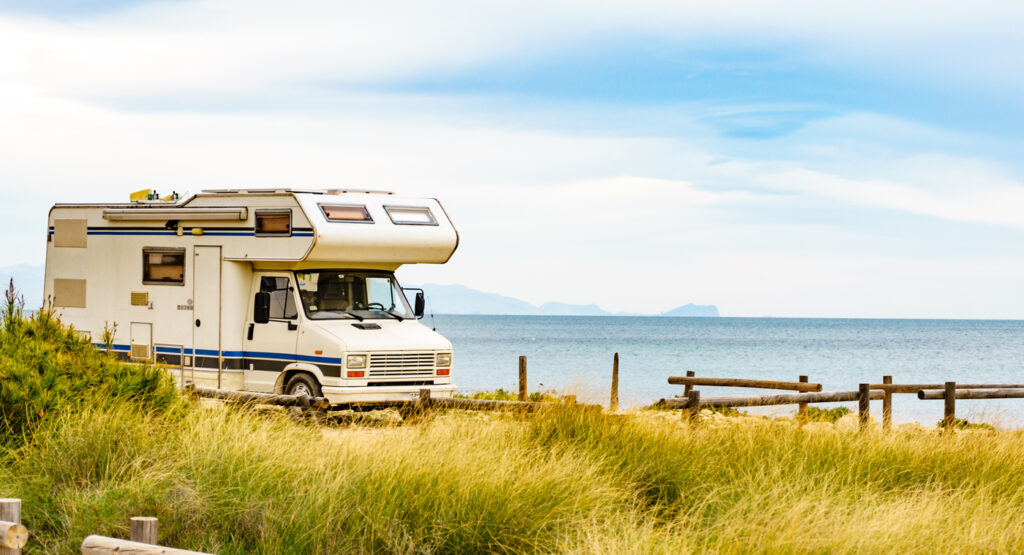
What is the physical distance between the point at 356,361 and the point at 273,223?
215 cm

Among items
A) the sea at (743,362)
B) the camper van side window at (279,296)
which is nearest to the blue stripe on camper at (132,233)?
the camper van side window at (279,296)

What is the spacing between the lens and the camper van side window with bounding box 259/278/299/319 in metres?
14.8

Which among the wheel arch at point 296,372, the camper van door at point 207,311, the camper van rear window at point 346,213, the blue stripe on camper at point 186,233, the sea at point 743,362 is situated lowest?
the sea at point 743,362

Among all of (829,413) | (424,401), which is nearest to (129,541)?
(424,401)

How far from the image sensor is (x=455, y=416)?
1256cm

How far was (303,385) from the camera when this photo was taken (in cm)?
1474

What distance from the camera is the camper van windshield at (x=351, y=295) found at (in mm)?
14875

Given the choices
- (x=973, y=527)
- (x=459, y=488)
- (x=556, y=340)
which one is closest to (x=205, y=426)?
(x=459, y=488)

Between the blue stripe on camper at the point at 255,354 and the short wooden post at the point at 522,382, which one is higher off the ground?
the blue stripe on camper at the point at 255,354

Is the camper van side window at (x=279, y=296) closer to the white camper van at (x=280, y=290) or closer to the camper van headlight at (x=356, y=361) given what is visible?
the white camper van at (x=280, y=290)

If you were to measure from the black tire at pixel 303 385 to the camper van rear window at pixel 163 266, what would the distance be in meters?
2.16

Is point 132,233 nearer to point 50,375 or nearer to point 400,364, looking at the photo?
point 400,364

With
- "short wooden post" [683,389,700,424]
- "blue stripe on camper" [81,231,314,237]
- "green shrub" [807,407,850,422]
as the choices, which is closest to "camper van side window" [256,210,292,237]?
"blue stripe on camper" [81,231,314,237]

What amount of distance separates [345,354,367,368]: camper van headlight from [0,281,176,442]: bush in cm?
318
